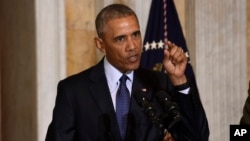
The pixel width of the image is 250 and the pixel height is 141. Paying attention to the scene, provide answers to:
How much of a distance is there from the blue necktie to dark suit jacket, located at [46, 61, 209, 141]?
25 millimetres

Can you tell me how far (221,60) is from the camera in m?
5.86

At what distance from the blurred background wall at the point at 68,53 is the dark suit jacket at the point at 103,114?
5.86 ft

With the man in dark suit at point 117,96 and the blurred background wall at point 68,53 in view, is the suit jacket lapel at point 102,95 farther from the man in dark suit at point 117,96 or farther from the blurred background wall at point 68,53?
the blurred background wall at point 68,53

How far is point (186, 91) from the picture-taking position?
2889 mm

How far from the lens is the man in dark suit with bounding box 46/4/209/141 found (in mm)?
2863

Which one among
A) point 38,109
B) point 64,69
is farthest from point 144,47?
point 38,109

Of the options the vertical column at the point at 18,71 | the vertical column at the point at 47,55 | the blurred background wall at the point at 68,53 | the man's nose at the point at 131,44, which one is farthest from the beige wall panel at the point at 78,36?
the man's nose at the point at 131,44

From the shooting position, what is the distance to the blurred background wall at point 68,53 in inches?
193

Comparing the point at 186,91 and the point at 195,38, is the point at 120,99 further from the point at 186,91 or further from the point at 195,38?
the point at 195,38

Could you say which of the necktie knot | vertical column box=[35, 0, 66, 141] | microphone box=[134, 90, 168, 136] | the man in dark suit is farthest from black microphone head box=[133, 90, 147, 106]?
vertical column box=[35, 0, 66, 141]

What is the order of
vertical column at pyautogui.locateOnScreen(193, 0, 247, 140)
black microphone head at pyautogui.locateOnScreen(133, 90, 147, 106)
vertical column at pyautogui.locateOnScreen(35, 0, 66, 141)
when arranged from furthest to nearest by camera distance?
vertical column at pyautogui.locateOnScreen(193, 0, 247, 140), vertical column at pyautogui.locateOnScreen(35, 0, 66, 141), black microphone head at pyautogui.locateOnScreen(133, 90, 147, 106)

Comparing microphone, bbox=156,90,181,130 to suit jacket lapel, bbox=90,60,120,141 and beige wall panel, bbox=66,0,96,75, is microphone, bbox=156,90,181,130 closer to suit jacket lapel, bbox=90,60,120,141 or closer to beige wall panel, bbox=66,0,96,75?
suit jacket lapel, bbox=90,60,120,141

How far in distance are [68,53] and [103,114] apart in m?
2.19

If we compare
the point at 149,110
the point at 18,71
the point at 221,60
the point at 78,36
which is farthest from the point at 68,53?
the point at 149,110
